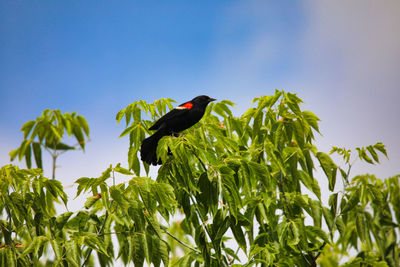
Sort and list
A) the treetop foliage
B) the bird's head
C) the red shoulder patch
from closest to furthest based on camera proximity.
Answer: the treetop foliage < the red shoulder patch < the bird's head

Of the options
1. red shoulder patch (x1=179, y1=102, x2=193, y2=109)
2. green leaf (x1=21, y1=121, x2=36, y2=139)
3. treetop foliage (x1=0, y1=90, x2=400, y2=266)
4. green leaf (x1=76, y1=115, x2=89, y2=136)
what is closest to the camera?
treetop foliage (x1=0, y1=90, x2=400, y2=266)

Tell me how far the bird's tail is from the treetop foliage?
89 mm

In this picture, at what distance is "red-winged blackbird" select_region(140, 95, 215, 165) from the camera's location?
11.7 ft

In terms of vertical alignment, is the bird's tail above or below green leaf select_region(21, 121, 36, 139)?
below

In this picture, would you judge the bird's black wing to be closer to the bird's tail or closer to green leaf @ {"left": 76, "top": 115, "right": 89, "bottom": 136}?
the bird's tail

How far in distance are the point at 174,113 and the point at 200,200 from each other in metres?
1.14

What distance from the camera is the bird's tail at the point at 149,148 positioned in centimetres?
356

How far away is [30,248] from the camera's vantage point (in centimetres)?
261

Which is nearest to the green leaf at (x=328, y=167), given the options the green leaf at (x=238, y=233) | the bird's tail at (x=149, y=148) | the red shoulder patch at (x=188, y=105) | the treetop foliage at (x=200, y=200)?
the treetop foliage at (x=200, y=200)

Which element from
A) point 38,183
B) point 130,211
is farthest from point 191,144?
point 38,183

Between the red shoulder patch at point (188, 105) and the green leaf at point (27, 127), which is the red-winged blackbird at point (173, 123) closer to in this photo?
the red shoulder patch at point (188, 105)

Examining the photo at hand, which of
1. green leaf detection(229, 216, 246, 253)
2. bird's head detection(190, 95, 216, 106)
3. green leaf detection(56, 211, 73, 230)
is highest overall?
bird's head detection(190, 95, 216, 106)

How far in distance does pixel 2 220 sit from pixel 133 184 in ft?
4.00

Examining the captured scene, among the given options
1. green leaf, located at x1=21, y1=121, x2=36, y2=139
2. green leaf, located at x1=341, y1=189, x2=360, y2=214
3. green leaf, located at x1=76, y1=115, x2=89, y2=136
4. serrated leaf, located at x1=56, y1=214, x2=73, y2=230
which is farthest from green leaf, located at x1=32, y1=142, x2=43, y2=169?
green leaf, located at x1=341, y1=189, x2=360, y2=214
